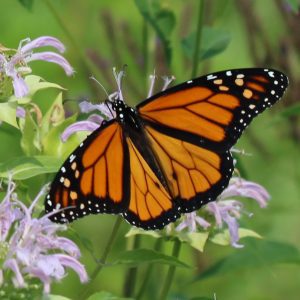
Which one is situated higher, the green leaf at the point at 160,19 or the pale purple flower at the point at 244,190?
the green leaf at the point at 160,19

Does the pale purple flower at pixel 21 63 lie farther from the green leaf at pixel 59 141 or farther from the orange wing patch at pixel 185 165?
the orange wing patch at pixel 185 165

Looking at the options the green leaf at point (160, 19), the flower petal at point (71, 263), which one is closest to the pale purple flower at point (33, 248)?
the flower petal at point (71, 263)

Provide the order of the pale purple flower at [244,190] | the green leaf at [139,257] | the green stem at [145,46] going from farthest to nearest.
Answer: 1. the green stem at [145,46]
2. the pale purple flower at [244,190]
3. the green leaf at [139,257]

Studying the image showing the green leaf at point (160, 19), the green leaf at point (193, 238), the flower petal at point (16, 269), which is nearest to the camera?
the flower petal at point (16, 269)

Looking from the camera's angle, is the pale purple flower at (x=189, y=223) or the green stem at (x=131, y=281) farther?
the green stem at (x=131, y=281)

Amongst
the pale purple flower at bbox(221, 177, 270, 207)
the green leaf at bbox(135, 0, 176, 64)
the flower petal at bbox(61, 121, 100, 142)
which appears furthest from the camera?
the green leaf at bbox(135, 0, 176, 64)

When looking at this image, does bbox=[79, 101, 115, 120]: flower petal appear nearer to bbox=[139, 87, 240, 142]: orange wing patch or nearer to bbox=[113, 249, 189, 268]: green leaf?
bbox=[139, 87, 240, 142]: orange wing patch

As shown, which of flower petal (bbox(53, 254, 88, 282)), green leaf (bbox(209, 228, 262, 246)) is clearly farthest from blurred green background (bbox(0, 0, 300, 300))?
flower petal (bbox(53, 254, 88, 282))

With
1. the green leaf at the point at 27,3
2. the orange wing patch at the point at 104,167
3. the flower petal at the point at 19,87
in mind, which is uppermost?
the green leaf at the point at 27,3
